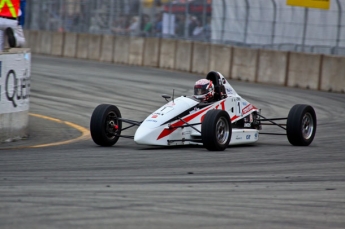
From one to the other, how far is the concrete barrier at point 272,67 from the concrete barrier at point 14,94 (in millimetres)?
11996

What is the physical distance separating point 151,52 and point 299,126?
1696 cm

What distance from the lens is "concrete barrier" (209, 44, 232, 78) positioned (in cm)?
2506

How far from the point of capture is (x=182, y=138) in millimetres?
11234

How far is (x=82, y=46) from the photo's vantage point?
31734mm

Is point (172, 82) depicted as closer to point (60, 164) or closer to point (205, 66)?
point (205, 66)

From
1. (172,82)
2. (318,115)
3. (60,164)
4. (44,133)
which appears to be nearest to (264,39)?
(172,82)

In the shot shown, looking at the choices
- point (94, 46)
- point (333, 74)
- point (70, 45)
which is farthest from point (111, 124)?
point (70, 45)

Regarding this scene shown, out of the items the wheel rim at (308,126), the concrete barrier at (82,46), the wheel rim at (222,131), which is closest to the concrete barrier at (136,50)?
the concrete barrier at (82,46)

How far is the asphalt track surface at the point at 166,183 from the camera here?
6.34 metres

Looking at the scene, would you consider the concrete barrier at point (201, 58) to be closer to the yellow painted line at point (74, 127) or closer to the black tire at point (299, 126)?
the yellow painted line at point (74, 127)

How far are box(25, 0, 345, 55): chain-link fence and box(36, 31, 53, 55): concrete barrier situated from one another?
3.23 ft

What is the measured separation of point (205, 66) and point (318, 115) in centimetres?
935

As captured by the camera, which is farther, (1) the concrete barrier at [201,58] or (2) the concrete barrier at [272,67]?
(1) the concrete barrier at [201,58]

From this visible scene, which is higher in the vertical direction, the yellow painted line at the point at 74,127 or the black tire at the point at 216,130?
the black tire at the point at 216,130
